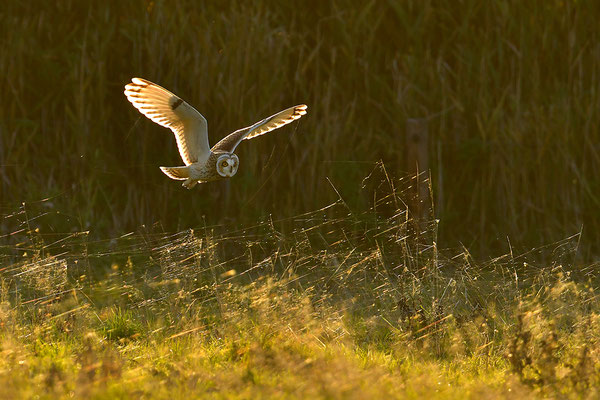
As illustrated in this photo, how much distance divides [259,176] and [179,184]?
0.64 m

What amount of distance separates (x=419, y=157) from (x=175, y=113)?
123 inches

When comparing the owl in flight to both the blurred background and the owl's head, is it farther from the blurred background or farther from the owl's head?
the blurred background

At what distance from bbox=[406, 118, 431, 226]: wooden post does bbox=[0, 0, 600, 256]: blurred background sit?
0.21 metres

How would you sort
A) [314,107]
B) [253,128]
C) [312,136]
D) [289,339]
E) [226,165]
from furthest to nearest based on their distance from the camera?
[314,107] → [312,136] → [289,339] → [253,128] → [226,165]

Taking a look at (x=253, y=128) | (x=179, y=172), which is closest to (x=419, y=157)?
(x=253, y=128)

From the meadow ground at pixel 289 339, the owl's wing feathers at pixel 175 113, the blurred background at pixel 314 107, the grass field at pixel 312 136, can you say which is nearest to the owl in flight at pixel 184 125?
the owl's wing feathers at pixel 175 113

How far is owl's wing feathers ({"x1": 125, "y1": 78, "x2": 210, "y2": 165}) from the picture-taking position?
436 centimetres

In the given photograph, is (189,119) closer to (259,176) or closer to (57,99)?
(259,176)

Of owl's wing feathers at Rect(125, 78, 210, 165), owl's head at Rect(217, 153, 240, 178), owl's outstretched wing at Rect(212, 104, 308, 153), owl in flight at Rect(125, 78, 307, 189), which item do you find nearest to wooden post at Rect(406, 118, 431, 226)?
owl's outstretched wing at Rect(212, 104, 308, 153)

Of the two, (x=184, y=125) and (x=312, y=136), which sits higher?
(x=184, y=125)

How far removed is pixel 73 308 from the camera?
575 cm

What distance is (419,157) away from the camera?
7.21m

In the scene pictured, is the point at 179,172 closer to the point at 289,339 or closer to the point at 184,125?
the point at 184,125

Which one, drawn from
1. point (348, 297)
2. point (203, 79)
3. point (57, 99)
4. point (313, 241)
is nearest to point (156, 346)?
point (348, 297)
